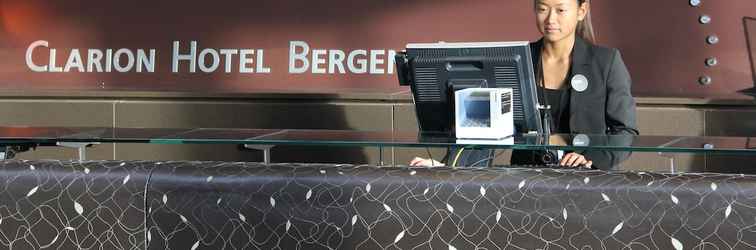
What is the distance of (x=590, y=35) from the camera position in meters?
3.76

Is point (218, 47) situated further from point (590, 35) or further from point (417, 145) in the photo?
point (417, 145)

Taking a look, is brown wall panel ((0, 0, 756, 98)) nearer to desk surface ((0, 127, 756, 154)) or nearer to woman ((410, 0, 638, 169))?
woman ((410, 0, 638, 169))

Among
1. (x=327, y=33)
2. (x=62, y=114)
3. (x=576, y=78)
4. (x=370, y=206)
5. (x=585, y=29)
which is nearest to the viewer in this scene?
(x=370, y=206)

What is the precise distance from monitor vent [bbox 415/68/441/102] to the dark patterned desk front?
1.02 metres

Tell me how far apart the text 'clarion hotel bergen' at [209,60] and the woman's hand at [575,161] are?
2.52 metres

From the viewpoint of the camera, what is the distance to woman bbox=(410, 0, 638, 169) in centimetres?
349

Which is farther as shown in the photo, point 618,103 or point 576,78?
point 618,103

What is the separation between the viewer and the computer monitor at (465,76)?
9.99 feet

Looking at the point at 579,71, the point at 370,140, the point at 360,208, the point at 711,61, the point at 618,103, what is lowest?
the point at 360,208

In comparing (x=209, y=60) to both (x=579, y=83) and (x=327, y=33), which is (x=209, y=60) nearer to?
(x=327, y=33)

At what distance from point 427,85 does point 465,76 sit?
0.14 metres

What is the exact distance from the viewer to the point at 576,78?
133 inches

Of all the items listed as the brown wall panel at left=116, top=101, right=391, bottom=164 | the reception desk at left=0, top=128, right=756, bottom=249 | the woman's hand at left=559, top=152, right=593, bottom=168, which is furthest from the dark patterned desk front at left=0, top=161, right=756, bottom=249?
the brown wall panel at left=116, top=101, right=391, bottom=164

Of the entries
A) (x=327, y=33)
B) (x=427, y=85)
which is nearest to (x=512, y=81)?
(x=427, y=85)
